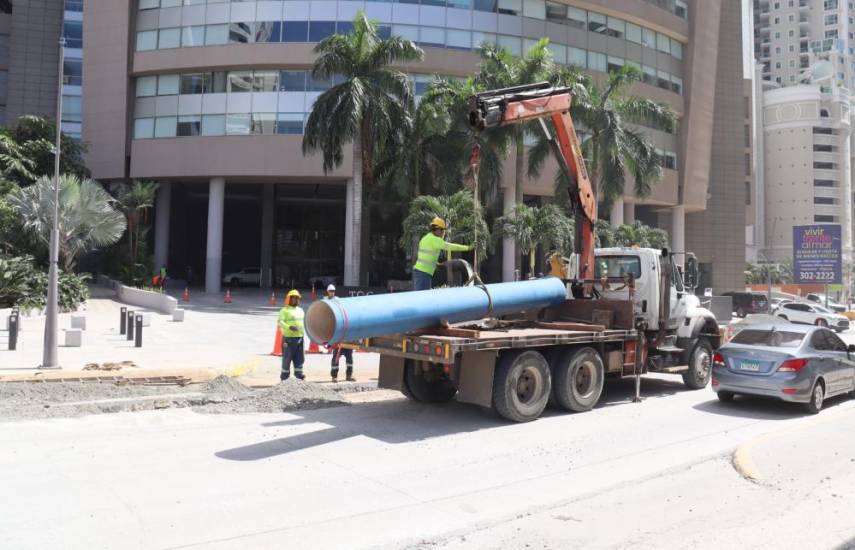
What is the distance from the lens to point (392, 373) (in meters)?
10.4

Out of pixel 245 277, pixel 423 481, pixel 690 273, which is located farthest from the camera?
pixel 245 277

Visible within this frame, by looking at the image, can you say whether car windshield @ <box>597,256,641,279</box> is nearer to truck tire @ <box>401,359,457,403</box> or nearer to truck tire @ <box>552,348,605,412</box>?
truck tire @ <box>552,348,605,412</box>

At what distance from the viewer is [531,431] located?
909 cm

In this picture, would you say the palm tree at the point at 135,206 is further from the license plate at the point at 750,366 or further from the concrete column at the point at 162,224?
the license plate at the point at 750,366

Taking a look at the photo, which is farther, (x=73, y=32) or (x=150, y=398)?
(x=73, y=32)

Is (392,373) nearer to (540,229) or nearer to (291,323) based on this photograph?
(291,323)

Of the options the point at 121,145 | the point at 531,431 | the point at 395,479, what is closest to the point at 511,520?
the point at 395,479

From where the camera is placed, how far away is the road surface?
5.26 m

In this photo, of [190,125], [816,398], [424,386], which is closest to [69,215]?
[190,125]

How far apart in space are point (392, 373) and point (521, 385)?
206cm

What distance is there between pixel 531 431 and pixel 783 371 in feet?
14.1

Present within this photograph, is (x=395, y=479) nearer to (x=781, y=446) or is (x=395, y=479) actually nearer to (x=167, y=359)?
(x=781, y=446)

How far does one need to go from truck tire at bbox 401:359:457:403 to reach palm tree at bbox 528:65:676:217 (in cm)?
2170

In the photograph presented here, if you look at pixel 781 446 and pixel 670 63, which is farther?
pixel 670 63
